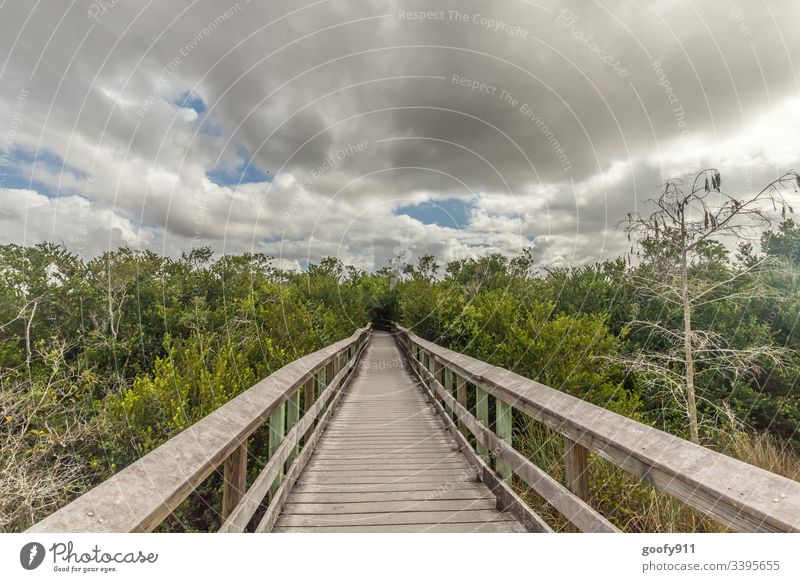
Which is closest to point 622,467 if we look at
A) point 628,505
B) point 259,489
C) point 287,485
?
point 259,489

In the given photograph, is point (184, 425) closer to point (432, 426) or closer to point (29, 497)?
point (29, 497)

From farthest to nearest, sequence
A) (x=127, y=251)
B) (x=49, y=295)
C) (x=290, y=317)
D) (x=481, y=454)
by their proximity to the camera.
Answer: (x=127, y=251), (x=290, y=317), (x=49, y=295), (x=481, y=454)

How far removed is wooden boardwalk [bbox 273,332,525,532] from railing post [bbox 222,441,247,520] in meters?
0.96

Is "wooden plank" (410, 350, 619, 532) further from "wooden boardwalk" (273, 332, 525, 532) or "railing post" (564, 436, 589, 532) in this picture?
"wooden boardwalk" (273, 332, 525, 532)

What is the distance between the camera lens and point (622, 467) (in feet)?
5.07

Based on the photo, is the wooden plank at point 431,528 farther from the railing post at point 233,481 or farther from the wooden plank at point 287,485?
the railing post at point 233,481

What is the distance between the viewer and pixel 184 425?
16.6 ft

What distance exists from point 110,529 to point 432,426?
5.05 m

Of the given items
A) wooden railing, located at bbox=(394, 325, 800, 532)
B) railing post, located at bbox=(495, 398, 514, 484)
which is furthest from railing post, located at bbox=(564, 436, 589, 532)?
railing post, located at bbox=(495, 398, 514, 484)

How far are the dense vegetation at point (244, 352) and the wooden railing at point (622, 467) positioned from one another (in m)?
1.46
